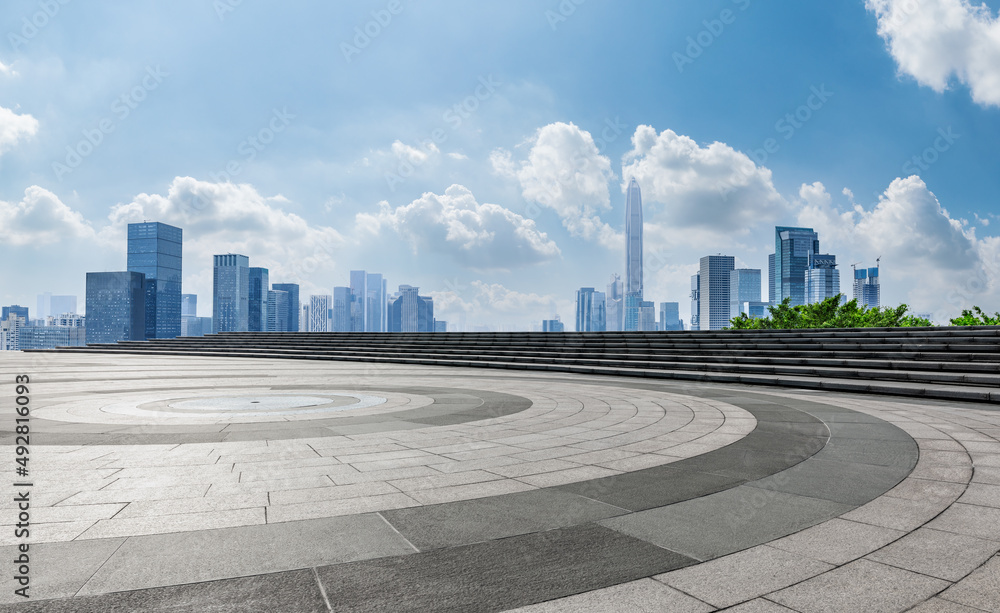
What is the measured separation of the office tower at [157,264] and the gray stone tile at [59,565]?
16774cm

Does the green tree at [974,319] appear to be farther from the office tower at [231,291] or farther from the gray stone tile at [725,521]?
the office tower at [231,291]

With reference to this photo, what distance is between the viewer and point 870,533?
14.0ft

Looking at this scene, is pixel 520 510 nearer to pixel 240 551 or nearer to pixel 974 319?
pixel 240 551

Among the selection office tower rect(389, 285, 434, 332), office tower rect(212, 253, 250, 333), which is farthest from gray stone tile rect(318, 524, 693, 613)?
office tower rect(212, 253, 250, 333)

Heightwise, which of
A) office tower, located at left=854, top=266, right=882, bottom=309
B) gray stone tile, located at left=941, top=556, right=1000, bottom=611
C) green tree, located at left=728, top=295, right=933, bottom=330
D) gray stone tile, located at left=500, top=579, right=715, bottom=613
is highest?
office tower, located at left=854, top=266, right=882, bottom=309

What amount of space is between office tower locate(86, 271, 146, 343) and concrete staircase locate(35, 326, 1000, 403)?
129519 mm

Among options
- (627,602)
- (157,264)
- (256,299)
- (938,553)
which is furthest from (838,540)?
(256,299)

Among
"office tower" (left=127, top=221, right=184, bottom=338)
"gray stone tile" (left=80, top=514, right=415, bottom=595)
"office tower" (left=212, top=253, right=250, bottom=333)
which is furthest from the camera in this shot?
"office tower" (left=212, top=253, right=250, bottom=333)

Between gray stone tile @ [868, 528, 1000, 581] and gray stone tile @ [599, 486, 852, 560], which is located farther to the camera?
gray stone tile @ [599, 486, 852, 560]

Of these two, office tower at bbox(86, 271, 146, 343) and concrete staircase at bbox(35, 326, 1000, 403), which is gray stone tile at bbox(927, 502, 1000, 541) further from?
office tower at bbox(86, 271, 146, 343)

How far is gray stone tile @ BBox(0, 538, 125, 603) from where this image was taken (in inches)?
128

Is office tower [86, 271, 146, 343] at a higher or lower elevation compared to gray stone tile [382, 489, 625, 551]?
higher

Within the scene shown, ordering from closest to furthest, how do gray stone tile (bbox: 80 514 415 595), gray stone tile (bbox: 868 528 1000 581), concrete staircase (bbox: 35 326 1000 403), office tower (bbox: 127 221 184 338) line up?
1. gray stone tile (bbox: 80 514 415 595)
2. gray stone tile (bbox: 868 528 1000 581)
3. concrete staircase (bbox: 35 326 1000 403)
4. office tower (bbox: 127 221 184 338)

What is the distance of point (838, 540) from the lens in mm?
4117
